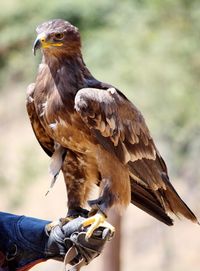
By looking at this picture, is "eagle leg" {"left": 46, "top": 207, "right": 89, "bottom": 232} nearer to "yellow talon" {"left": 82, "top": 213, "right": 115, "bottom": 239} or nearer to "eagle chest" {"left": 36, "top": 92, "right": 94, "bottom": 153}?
"yellow talon" {"left": 82, "top": 213, "right": 115, "bottom": 239}

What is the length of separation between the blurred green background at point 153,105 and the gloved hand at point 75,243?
610cm

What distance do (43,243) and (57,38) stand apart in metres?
1.00

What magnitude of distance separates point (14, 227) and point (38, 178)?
30.1ft

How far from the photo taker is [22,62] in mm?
16281

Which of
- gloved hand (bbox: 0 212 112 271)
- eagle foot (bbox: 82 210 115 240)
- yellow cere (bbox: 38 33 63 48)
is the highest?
yellow cere (bbox: 38 33 63 48)

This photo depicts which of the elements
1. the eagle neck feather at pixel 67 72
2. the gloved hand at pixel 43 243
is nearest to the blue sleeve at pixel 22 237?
the gloved hand at pixel 43 243

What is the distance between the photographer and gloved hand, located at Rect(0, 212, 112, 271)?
3.84 metres

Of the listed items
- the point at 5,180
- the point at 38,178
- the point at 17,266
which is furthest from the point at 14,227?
the point at 38,178

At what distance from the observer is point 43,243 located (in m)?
3.98

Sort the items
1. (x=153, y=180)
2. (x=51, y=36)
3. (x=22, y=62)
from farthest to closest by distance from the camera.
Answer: (x=22, y=62), (x=153, y=180), (x=51, y=36)

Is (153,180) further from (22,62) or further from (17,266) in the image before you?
(22,62)

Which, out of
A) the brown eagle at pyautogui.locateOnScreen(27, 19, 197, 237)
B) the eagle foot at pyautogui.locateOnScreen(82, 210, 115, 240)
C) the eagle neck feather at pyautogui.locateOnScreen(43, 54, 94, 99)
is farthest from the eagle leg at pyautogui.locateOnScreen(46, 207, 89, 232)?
the eagle neck feather at pyautogui.locateOnScreen(43, 54, 94, 99)

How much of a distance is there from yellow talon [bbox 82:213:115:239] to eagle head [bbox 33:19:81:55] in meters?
0.82

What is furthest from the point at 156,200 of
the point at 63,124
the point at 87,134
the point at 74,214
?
the point at 63,124
